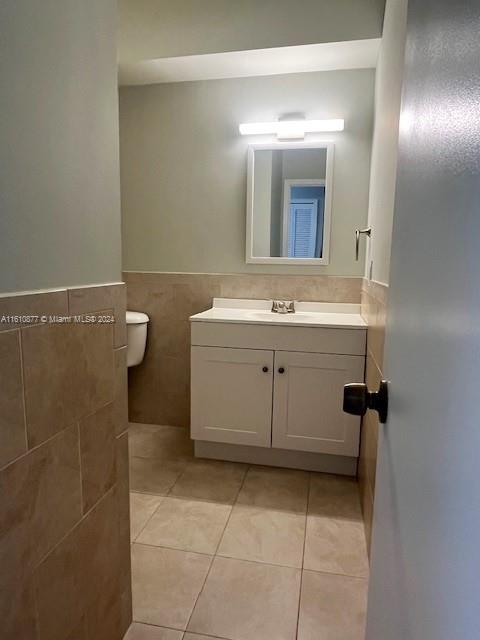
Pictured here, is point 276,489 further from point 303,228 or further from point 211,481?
point 303,228

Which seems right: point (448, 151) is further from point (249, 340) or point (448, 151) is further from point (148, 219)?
point (148, 219)

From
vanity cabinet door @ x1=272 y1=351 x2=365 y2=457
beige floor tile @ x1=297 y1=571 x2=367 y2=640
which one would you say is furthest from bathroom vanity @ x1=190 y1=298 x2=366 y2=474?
beige floor tile @ x1=297 y1=571 x2=367 y2=640

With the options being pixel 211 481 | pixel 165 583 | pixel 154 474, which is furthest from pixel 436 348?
pixel 154 474

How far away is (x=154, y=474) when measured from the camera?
6.77 feet

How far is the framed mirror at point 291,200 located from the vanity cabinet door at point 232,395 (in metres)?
0.70

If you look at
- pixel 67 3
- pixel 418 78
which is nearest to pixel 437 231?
pixel 418 78

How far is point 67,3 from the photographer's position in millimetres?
811

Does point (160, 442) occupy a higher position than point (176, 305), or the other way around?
point (176, 305)

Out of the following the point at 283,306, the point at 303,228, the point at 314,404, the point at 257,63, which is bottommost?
the point at 314,404

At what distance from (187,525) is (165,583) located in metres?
0.31

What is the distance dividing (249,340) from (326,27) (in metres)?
1.60

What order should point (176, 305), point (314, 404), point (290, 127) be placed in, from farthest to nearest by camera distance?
point (176, 305) < point (290, 127) < point (314, 404)

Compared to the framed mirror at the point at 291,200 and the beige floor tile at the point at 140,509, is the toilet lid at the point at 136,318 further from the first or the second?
the beige floor tile at the point at 140,509

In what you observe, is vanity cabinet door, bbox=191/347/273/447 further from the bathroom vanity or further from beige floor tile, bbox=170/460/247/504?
beige floor tile, bbox=170/460/247/504
